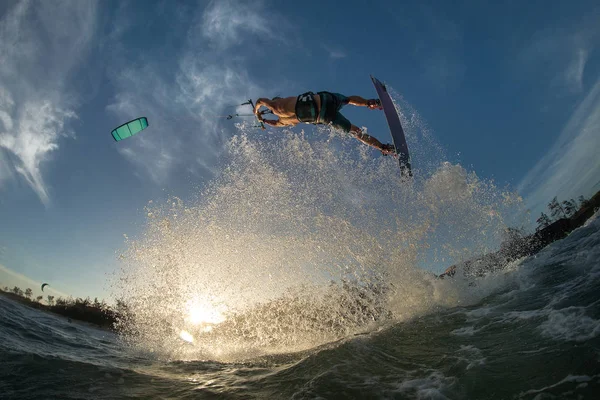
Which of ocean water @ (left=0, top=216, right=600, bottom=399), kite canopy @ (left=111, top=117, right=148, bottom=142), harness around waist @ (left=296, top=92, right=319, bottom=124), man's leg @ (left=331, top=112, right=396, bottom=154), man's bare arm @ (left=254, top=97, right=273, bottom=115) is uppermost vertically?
kite canopy @ (left=111, top=117, right=148, bottom=142)

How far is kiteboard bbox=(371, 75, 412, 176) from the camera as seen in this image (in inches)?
374

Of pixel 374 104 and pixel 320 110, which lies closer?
pixel 320 110

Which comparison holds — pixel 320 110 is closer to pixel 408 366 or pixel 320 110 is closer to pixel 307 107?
pixel 307 107

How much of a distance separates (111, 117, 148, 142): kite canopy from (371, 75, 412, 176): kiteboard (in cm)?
956

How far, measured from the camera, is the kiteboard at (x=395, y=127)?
9508 millimetres

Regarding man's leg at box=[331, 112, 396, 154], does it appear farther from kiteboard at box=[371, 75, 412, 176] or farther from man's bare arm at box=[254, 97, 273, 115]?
man's bare arm at box=[254, 97, 273, 115]

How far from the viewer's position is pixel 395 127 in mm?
9844

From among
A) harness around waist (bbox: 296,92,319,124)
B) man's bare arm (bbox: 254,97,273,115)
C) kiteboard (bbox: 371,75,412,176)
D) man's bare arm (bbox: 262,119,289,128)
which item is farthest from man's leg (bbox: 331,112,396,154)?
man's bare arm (bbox: 254,97,273,115)

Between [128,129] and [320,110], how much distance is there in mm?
8529

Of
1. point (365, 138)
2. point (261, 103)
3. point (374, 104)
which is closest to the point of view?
point (374, 104)

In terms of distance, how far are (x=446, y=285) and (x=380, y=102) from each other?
18.9ft

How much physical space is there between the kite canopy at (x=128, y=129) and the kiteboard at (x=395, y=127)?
376 inches

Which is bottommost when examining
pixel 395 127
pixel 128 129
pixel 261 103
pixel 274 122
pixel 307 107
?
pixel 395 127

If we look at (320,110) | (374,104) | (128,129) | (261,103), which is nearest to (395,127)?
(374,104)
